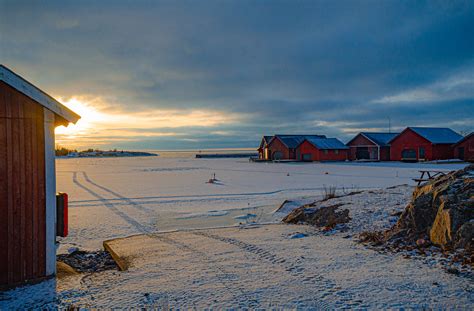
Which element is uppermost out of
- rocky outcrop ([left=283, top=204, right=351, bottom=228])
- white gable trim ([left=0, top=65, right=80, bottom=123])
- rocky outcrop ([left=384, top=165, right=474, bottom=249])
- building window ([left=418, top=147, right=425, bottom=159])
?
white gable trim ([left=0, top=65, right=80, bottom=123])

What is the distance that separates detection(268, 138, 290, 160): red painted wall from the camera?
215ft

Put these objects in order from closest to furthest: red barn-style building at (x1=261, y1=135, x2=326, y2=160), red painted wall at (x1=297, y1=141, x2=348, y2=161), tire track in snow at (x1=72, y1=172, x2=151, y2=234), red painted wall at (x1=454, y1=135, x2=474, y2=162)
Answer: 1. tire track in snow at (x1=72, y1=172, x2=151, y2=234)
2. red painted wall at (x1=454, y1=135, x2=474, y2=162)
3. red painted wall at (x1=297, y1=141, x2=348, y2=161)
4. red barn-style building at (x1=261, y1=135, x2=326, y2=160)

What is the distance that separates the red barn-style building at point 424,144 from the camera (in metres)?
49.2

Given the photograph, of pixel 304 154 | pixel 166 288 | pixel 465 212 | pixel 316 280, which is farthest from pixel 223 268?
pixel 304 154

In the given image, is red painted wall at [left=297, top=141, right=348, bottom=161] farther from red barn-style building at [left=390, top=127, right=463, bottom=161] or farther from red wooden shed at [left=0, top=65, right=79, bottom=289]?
red wooden shed at [left=0, top=65, right=79, bottom=289]

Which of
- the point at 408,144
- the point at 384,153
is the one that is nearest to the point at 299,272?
the point at 408,144

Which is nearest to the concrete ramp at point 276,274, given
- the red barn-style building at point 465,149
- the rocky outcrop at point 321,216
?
the rocky outcrop at point 321,216

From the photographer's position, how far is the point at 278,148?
2657 inches

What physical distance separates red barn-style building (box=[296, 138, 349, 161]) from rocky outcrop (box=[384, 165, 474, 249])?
167 ft

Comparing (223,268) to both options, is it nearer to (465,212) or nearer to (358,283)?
(358,283)

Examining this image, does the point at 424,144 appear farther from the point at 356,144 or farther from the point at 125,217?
the point at 125,217

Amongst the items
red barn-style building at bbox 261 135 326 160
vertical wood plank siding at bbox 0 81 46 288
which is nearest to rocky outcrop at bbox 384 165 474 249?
vertical wood plank siding at bbox 0 81 46 288

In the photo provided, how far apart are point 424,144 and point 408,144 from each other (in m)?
2.65

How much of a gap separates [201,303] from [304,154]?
59.1 m
